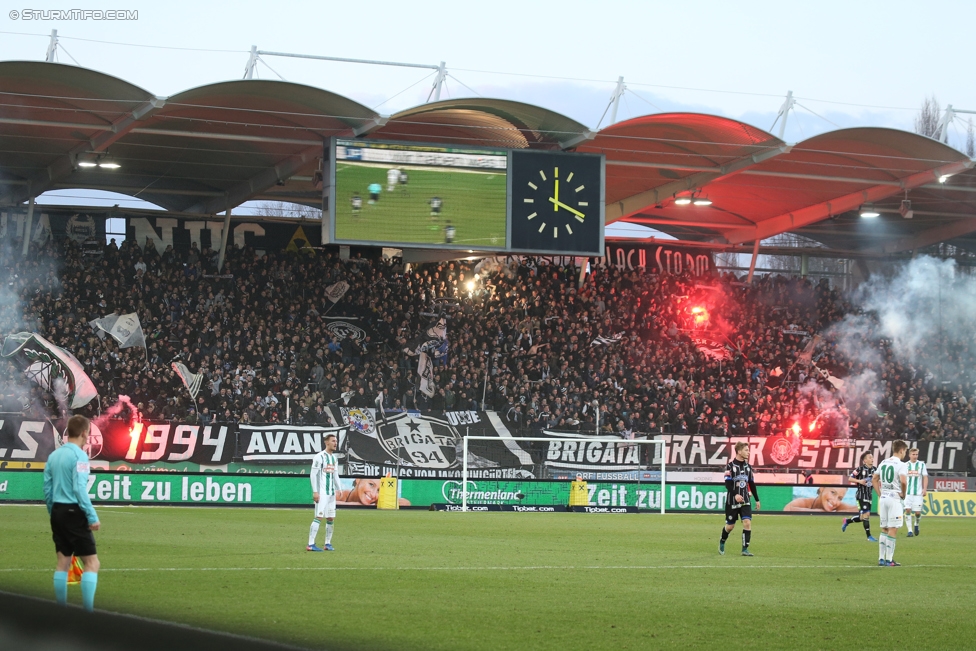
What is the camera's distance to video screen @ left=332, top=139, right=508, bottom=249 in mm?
30375

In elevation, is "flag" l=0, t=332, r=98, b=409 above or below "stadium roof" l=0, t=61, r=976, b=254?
below

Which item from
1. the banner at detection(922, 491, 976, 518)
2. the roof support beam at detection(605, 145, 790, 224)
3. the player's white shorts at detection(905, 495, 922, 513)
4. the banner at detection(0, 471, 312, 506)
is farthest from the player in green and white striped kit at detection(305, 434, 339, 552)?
the banner at detection(922, 491, 976, 518)

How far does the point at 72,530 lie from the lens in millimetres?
9320

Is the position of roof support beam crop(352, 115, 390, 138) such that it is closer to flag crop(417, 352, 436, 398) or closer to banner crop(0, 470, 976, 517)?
flag crop(417, 352, 436, 398)

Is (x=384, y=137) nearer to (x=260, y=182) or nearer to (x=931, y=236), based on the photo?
(x=260, y=182)

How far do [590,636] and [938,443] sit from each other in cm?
3396

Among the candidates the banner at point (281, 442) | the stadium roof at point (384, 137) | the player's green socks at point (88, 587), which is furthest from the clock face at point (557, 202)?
the player's green socks at point (88, 587)

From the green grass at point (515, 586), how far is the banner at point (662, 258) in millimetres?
25058

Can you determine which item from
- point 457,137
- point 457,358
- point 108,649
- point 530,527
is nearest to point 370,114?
point 457,137

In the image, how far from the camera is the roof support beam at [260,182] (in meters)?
34.7

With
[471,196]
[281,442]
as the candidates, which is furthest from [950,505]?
[281,442]

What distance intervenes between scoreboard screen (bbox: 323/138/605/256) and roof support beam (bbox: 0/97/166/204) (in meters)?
5.22

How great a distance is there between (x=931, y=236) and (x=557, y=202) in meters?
25.0

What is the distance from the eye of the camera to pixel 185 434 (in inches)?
1239
